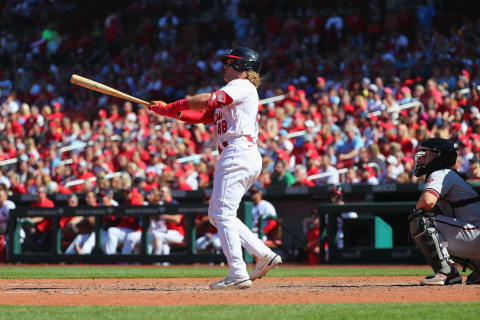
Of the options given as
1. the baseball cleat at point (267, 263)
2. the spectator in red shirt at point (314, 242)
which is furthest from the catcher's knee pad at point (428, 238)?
the spectator in red shirt at point (314, 242)

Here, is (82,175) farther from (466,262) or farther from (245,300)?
(245,300)

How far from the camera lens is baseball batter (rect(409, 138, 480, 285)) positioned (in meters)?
7.78

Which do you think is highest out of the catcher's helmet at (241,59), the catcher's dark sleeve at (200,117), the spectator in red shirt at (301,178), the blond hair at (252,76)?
the catcher's helmet at (241,59)

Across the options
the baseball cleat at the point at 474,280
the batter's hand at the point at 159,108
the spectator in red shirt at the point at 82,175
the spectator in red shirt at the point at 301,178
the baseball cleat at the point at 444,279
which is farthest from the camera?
the spectator in red shirt at the point at 82,175

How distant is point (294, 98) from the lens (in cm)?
1973

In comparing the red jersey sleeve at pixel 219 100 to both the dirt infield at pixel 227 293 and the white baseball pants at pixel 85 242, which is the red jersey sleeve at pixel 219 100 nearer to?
the dirt infield at pixel 227 293

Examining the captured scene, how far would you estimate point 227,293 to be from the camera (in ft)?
23.7

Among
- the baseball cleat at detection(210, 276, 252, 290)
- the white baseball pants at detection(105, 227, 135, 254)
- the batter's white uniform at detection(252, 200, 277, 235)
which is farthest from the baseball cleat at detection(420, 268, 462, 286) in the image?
the white baseball pants at detection(105, 227, 135, 254)

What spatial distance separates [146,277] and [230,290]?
3.28 meters

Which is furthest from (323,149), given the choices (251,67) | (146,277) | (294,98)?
(251,67)

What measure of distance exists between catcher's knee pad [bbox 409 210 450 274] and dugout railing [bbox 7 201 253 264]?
20.2 feet

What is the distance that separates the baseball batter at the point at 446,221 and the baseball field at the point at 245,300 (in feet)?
0.71

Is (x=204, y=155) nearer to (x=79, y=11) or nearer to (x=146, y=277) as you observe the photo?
(x=146, y=277)

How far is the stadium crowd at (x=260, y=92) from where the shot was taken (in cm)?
1605
